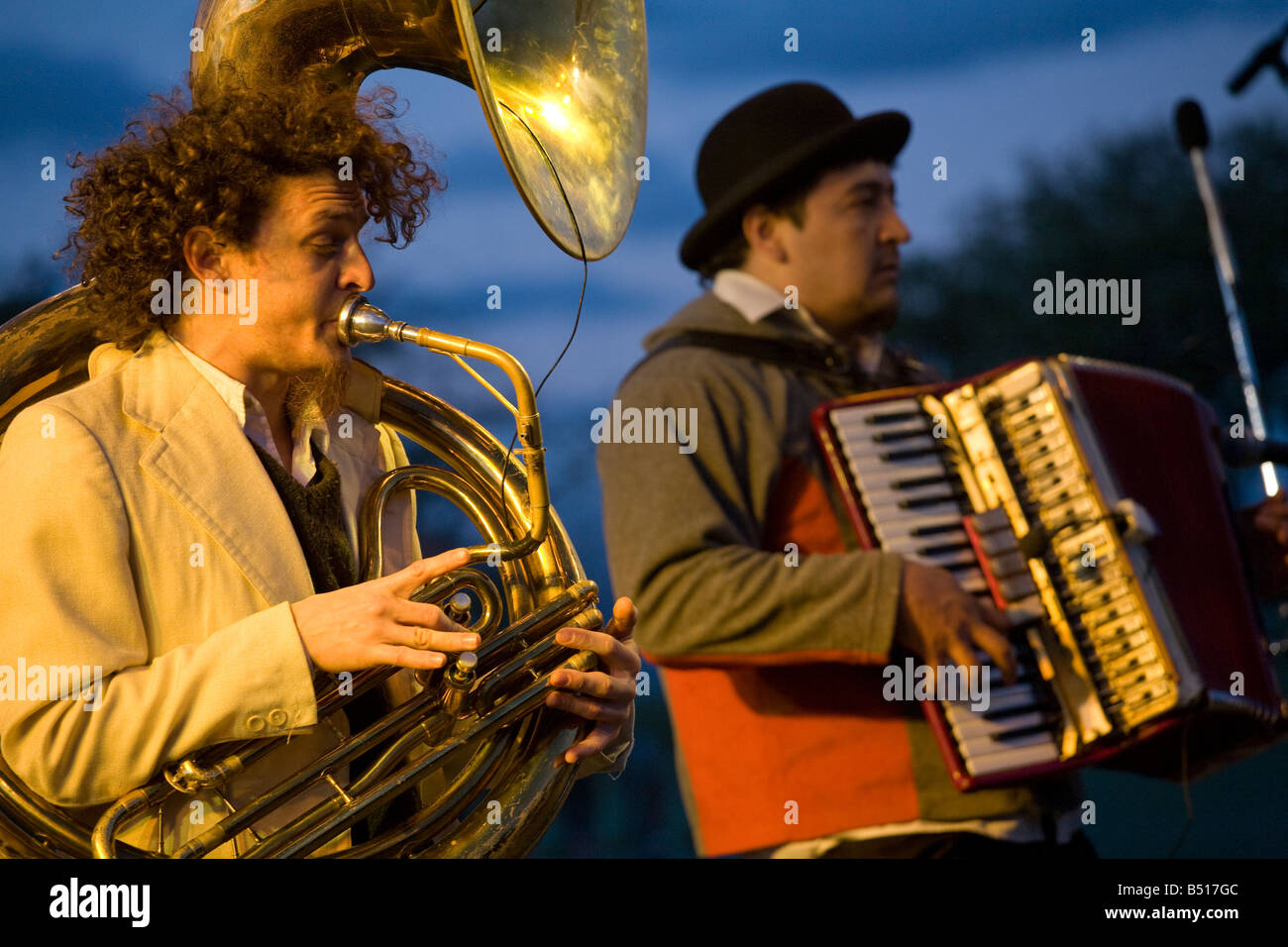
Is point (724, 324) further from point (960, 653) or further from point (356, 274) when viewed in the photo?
point (356, 274)

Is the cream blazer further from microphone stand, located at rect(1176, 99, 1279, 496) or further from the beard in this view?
microphone stand, located at rect(1176, 99, 1279, 496)

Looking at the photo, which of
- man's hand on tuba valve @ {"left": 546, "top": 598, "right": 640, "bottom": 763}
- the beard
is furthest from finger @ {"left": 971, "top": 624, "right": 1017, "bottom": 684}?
the beard

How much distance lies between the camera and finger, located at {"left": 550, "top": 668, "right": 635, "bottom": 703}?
1626 mm

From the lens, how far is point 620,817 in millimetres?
4570

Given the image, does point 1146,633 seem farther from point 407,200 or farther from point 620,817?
point 620,817

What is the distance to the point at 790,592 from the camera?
7.13 feet

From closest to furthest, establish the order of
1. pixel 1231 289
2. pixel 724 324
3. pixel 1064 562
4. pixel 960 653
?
pixel 960 653, pixel 1064 562, pixel 724 324, pixel 1231 289

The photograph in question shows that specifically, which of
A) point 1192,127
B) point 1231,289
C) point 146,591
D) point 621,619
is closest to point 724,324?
point 621,619

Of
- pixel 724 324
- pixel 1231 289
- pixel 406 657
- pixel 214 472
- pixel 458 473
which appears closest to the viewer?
pixel 406 657

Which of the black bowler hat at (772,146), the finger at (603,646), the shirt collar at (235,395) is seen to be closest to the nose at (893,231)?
the black bowler hat at (772,146)

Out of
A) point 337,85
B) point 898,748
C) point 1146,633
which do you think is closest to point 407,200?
point 337,85

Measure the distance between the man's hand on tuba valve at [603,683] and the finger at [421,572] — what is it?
0.59 feet

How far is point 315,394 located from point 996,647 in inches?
44.9
